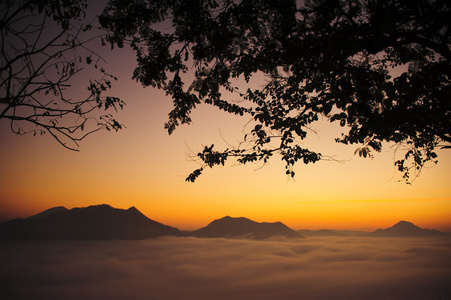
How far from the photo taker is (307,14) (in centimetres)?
659

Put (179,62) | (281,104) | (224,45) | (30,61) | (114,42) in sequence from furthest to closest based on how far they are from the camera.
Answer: (281,104) < (179,62) < (224,45) < (114,42) < (30,61)

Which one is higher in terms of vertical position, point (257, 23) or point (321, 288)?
point (257, 23)

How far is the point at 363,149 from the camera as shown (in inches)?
283

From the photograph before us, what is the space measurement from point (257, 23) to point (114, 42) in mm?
3644

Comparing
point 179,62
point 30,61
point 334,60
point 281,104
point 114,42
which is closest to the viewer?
point 30,61

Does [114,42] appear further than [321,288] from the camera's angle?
No

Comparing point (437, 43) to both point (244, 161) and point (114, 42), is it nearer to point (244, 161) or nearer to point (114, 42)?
point (244, 161)

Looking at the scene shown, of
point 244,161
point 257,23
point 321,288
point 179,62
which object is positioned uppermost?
point 257,23

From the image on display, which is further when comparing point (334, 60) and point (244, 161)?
point (244, 161)

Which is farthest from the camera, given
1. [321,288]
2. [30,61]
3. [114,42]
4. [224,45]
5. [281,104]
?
[321,288]

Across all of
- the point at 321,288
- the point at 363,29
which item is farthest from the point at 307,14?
the point at 321,288

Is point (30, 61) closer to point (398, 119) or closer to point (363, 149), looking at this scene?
point (398, 119)

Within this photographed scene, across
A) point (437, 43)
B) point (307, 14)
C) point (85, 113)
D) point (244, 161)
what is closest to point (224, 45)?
point (307, 14)

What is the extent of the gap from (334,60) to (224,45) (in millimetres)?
2615
